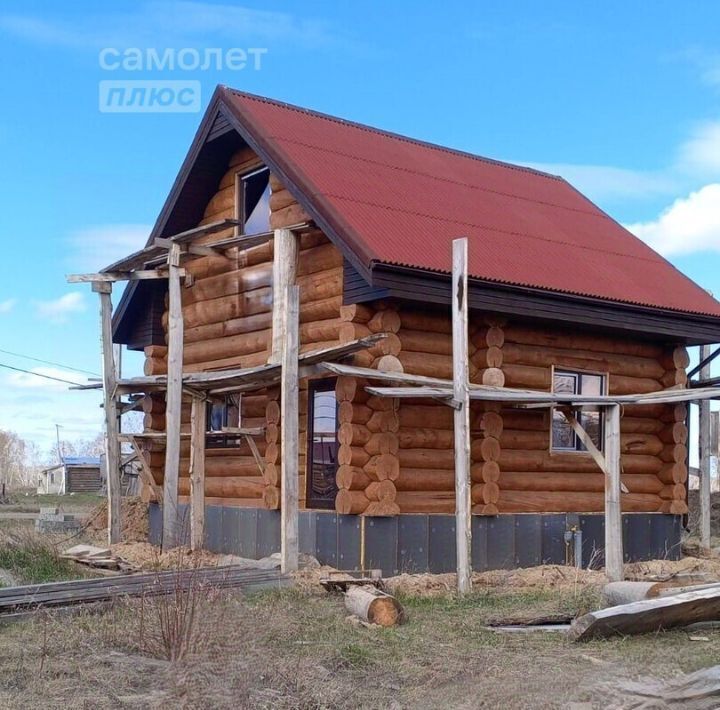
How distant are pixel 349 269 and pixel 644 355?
573cm

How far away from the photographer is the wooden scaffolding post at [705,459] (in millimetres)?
18078

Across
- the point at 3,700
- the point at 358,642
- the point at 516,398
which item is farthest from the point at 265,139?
the point at 3,700

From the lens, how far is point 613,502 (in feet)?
43.9

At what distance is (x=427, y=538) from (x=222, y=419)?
477cm

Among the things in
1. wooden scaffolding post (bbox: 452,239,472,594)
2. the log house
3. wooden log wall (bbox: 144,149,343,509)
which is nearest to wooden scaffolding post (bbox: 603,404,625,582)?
the log house

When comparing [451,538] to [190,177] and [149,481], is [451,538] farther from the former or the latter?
[190,177]

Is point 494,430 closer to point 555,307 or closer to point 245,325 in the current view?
point 555,307

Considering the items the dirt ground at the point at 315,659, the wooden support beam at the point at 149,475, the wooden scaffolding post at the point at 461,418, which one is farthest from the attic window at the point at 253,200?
the dirt ground at the point at 315,659

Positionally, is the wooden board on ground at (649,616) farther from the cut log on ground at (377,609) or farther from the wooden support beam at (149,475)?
the wooden support beam at (149,475)

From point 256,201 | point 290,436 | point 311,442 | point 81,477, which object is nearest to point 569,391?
point 311,442

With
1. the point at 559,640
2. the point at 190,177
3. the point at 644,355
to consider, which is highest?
the point at 190,177

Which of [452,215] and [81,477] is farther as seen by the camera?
Answer: [81,477]

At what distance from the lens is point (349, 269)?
14148 millimetres

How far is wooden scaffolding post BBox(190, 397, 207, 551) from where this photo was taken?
15.9 metres
